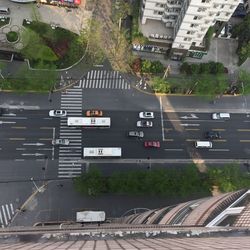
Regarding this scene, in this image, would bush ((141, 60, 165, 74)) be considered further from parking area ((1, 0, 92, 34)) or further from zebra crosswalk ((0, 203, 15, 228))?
zebra crosswalk ((0, 203, 15, 228))

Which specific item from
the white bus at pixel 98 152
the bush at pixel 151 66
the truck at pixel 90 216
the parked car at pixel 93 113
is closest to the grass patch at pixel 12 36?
the parked car at pixel 93 113

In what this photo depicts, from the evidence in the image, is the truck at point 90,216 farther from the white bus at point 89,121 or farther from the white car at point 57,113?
the white car at point 57,113

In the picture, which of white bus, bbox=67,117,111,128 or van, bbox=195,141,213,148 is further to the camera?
van, bbox=195,141,213,148

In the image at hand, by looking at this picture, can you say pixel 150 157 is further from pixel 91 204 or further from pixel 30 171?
pixel 30 171

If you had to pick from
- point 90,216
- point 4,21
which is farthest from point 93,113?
point 4,21

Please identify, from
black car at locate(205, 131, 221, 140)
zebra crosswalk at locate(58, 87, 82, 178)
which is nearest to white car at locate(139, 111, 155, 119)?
black car at locate(205, 131, 221, 140)

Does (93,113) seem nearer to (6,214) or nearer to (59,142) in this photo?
(59,142)

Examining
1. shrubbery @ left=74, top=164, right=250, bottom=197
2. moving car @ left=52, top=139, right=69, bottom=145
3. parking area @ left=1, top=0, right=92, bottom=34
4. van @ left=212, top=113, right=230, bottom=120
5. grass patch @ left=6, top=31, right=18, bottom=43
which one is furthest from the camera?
parking area @ left=1, top=0, right=92, bottom=34

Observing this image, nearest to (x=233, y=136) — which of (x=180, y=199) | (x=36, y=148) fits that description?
(x=180, y=199)

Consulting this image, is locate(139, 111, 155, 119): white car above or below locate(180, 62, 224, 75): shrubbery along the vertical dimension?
below
